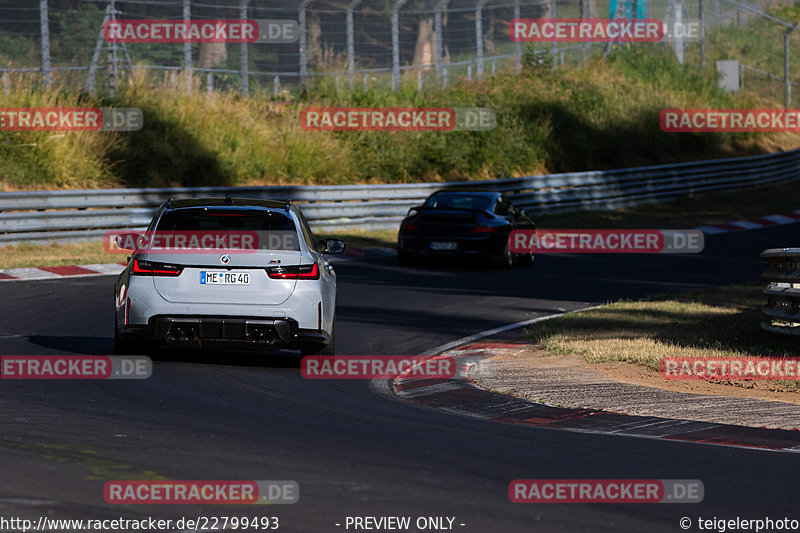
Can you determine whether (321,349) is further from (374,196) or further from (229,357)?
(374,196)

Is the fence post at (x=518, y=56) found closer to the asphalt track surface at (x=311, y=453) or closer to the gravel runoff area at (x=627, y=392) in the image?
the asphalt track surface at (x=311, y=453)

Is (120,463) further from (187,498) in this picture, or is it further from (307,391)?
(307,391)

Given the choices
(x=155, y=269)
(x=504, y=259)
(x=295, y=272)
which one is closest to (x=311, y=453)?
(x=295, y=272)

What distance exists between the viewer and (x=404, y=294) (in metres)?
18.4

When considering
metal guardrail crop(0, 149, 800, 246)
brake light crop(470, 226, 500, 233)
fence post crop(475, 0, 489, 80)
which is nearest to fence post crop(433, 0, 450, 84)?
fence post crop(475, 0, 489, 80)

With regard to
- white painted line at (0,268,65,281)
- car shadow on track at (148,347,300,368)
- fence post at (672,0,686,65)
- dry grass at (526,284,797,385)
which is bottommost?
dry grass at (526,284,797,385)

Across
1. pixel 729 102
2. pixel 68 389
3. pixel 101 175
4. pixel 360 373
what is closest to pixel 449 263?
pixel 101 175

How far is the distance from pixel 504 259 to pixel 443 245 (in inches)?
44.5

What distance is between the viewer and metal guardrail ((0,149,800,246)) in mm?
22672

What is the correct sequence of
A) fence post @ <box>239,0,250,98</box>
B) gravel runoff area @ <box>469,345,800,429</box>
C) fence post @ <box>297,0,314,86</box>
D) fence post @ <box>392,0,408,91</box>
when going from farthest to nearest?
fence post @ <box>392,0,408,91</box> → fence post @ <box>297,0,314,86</box> → fence post @ <box>239,0,250,98</box> → gravel runoff area @ <box>469,345,800,429</box>

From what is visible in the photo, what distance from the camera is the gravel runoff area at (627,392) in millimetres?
9773

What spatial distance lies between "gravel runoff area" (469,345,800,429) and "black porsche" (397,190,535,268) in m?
9.75

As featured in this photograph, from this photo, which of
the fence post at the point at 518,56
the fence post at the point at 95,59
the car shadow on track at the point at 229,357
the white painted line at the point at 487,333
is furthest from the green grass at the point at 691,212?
the car shadow on track at the point at 229,357

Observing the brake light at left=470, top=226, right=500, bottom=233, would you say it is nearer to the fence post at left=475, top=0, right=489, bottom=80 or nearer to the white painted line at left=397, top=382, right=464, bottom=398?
the white painted line at left=397, top=382, right=464, bottom=398
